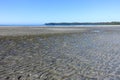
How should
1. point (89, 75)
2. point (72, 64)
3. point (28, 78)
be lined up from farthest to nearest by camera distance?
point (72, 64) < point (89, 75) < point (28, 78)

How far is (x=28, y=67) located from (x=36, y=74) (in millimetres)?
1548

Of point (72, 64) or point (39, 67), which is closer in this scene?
point (39, 67)

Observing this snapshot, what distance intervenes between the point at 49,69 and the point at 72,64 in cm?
180

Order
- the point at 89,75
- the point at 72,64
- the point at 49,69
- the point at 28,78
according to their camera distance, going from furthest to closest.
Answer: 1. the point at 72,64
2. the point at 49,69
3. the point at 89,75
4. the point at 28,78

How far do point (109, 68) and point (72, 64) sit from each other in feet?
7.33

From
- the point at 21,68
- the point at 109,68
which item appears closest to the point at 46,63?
the point at 21,68

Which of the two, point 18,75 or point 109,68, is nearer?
point 18,75

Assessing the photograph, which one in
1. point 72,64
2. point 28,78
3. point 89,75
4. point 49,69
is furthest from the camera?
point 72,64

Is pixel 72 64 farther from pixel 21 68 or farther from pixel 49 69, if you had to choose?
pixel 21 68

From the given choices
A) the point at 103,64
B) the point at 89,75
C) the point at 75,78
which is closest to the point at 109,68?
the point at 103,64

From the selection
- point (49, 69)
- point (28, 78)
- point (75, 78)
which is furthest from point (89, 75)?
point (28, 78)

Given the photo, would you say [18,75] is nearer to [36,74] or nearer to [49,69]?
[36,74]

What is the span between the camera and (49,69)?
1026 cm

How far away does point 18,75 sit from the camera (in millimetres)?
8953
